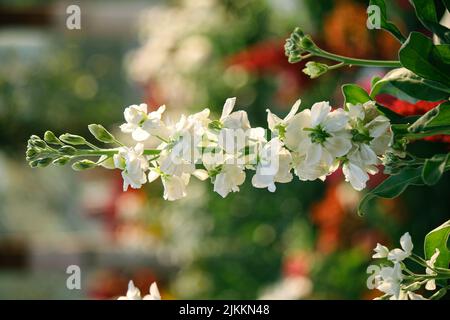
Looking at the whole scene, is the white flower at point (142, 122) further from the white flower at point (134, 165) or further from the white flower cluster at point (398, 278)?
the white flower cluster at point (398, 278)

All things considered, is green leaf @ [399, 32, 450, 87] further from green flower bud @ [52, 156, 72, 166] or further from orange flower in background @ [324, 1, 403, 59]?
orange flower in background @ [324, 1, 403, 59]

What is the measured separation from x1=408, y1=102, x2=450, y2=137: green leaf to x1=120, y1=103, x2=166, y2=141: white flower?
12cm

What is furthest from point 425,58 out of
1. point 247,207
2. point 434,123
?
point 247,207

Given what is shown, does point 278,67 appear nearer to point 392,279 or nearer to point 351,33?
point 351,33

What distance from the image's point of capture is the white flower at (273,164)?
0.42m

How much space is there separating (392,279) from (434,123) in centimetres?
8

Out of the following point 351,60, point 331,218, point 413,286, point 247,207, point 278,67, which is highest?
point 278,67

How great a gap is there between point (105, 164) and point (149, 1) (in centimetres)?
314

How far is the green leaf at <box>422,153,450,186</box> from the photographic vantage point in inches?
15.8

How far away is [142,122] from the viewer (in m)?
0.45

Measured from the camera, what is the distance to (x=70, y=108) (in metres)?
2.97

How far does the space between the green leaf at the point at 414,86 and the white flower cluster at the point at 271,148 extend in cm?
4

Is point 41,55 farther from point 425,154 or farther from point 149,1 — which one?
point 425,154
